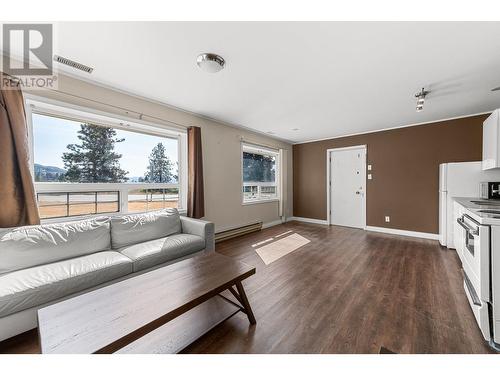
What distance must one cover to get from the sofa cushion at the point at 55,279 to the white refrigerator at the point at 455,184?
466 cm

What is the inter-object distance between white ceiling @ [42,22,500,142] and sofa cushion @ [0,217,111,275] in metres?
1.64

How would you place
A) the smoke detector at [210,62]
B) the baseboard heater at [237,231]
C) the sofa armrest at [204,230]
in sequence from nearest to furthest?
the smoke detector at [210,62] → the sofa armrest at [204,230] → the baseboard heater at [237,231]

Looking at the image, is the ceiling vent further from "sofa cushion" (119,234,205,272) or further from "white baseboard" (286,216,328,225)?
"white baseboard" (286,216,328,225)

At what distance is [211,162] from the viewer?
368 cm

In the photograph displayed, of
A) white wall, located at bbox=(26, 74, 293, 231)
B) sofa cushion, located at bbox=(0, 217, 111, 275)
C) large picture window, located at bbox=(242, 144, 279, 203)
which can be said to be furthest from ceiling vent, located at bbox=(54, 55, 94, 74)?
large picture window, located at bbox=(242, 144, 279, 203)

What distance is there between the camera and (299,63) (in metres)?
1.90

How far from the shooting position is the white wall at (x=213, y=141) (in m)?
2.26

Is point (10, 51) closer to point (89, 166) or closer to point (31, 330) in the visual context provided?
point (89, 166)

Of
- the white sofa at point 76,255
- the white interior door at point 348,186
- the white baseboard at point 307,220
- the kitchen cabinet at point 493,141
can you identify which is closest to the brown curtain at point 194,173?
the white sofa at point 76,255

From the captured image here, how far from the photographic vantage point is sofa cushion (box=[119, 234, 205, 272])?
202 centimetres

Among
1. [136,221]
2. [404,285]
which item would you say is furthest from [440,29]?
[136,221]

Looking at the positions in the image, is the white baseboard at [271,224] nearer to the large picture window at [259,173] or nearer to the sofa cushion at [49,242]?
the large picture window at [259,173]

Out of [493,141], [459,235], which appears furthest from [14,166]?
[493,141]
